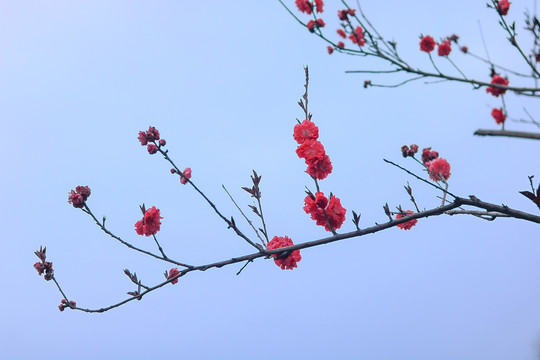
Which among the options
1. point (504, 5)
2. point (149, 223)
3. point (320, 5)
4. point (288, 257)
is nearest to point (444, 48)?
point (504, 5)

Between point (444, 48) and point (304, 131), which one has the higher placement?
point (444, 48)

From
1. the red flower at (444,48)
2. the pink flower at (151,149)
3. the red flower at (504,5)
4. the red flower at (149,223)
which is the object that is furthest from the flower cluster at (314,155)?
the red flower at (444,48)

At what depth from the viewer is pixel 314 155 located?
2984 mm

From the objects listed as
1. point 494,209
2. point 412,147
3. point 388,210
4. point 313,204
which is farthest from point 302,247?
point 412,147

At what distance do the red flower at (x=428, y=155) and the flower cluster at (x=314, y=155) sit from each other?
1215 mm

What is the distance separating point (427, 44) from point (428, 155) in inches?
83.3

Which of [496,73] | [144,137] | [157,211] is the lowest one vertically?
[157,211]

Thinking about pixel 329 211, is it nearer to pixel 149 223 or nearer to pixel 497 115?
pixel 149 223

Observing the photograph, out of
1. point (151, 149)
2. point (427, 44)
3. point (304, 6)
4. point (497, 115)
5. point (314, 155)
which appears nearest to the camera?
point (314, 155)

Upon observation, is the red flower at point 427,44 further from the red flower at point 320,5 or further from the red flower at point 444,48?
the red flower at point 320,5

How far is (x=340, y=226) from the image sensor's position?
2.87 m

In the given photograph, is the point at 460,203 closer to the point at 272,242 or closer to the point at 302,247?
the point at 302,247

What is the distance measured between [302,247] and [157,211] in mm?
1502

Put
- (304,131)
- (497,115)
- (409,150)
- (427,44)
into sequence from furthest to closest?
(427,44) → (497,115) → (409,150) → (304,131)
